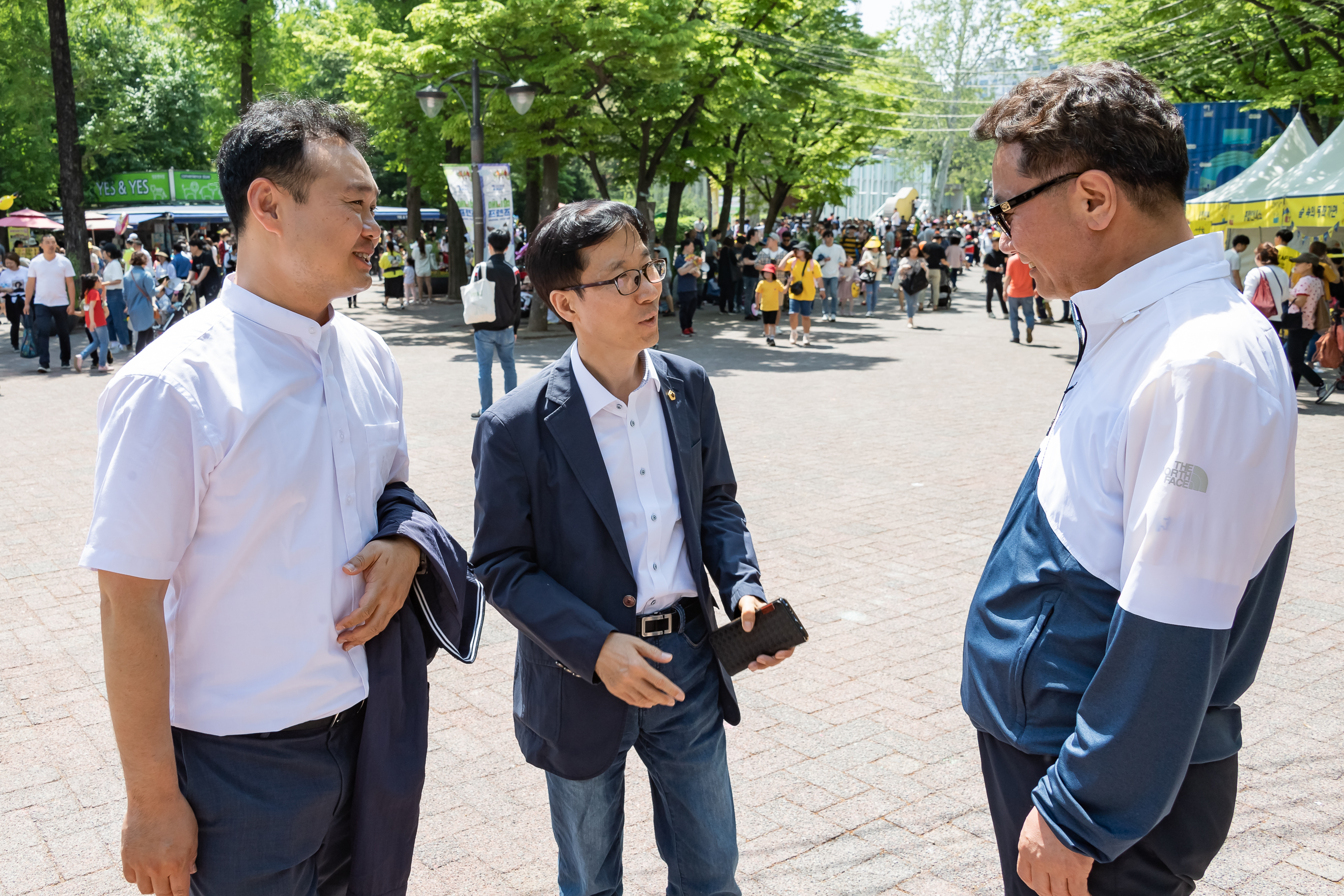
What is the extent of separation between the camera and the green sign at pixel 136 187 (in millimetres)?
44219

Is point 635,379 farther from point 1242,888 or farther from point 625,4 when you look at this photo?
point 625,4

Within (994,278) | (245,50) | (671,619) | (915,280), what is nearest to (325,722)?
(671,619)

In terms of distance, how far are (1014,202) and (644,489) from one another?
3.31ft

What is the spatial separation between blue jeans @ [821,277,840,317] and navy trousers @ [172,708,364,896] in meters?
20.4

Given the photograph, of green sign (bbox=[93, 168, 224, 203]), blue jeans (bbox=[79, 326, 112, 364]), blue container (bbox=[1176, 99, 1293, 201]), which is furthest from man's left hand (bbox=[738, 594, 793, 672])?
green sign (bbox=[93, 168, 224, 203])

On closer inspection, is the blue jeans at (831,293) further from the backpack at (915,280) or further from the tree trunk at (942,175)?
the tree trunk at (942,175)

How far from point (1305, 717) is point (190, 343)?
4.33 m

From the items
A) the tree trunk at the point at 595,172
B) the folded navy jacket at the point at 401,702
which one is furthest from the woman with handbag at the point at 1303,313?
the tree trunk at the point at 595,172

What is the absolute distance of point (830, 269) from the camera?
72.2ft

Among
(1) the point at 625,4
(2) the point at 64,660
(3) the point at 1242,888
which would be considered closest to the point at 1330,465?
(3) the point at 1242,888

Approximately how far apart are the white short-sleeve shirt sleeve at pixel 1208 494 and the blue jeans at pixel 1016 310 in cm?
1721

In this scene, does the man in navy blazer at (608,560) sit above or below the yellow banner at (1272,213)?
below

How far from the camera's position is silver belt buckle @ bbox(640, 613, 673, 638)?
229 centimetres

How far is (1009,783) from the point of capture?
1784 mm
